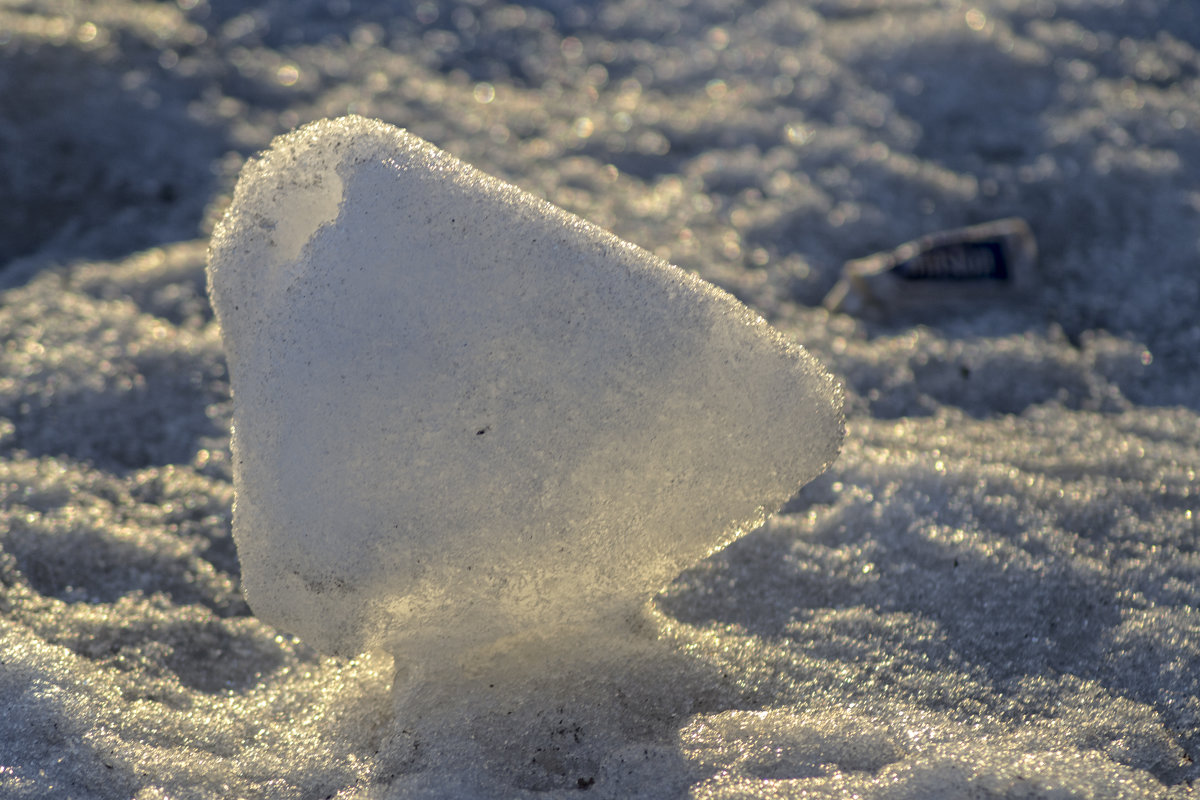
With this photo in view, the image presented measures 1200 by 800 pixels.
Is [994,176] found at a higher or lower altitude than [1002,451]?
higher

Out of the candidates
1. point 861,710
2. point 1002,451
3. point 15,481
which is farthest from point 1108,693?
point 15,481

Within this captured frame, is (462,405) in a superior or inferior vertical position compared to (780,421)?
superior

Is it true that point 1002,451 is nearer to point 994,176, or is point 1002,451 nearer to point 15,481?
point 994,176
